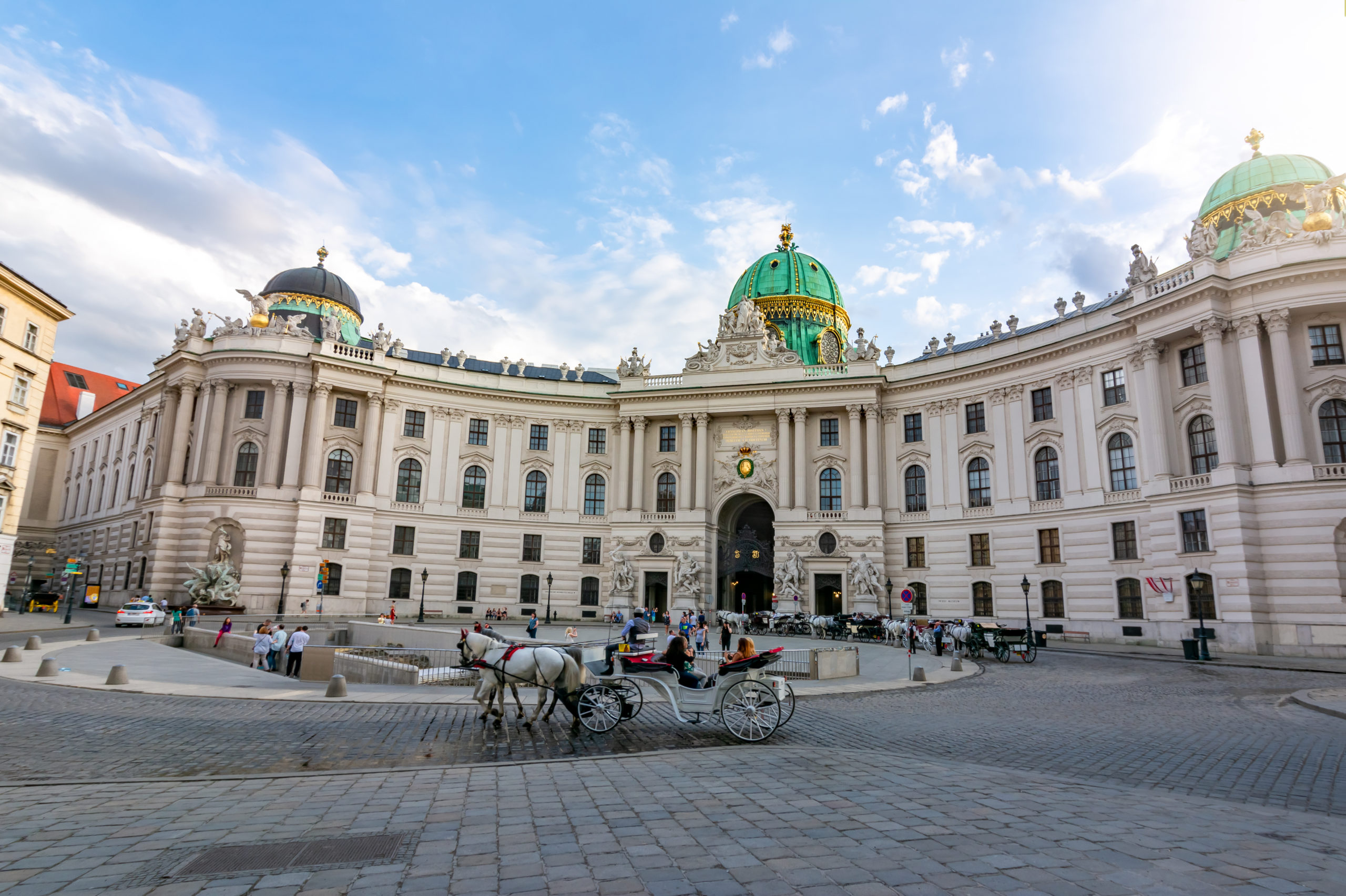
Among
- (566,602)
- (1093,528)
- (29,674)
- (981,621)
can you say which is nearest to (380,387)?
(566,602)

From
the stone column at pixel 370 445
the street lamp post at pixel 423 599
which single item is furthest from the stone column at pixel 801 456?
the stone column at pixel 370 445

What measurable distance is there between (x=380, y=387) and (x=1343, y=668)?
50798 mm

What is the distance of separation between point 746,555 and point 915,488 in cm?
1188

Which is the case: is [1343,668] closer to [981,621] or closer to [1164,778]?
[981,621]

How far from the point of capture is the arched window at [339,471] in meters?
48.2

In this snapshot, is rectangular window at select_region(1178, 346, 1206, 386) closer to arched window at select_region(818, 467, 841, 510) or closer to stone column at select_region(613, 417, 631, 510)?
arched window at select_region(818, 467, 841, 510)

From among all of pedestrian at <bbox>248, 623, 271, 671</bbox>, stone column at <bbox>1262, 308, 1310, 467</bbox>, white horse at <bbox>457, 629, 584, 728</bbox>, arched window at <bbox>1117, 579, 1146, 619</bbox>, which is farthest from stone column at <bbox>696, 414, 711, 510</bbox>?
white horse at <bbox>457, 629, 584, 728</bbox>

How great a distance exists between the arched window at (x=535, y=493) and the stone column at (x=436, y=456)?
531cm

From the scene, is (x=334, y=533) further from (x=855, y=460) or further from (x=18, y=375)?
(x=855, y=460)

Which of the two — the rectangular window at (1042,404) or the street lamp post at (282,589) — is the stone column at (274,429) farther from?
the rectangular window at (1042,404)

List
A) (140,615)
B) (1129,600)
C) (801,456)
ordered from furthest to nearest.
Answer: (801,456), (140,615), (1129,600)

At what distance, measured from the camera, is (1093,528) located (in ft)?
126

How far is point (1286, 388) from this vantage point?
31.9 m

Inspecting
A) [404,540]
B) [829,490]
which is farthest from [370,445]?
[829,490]
